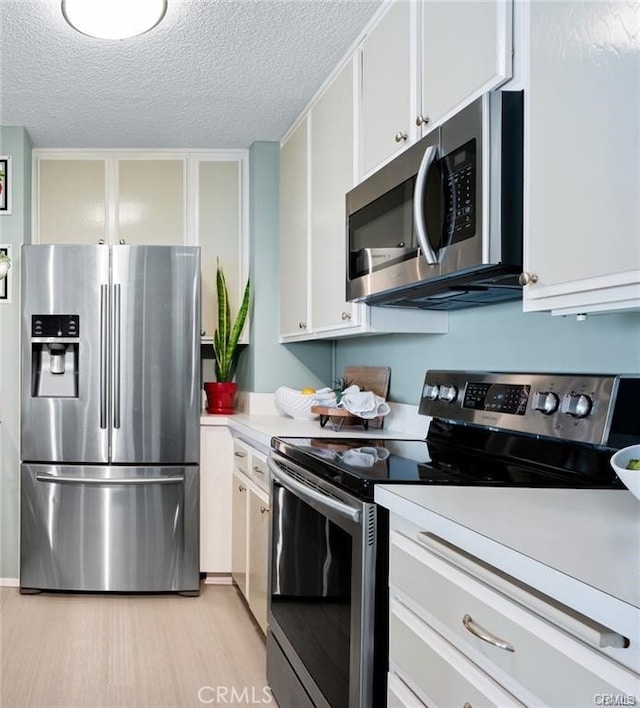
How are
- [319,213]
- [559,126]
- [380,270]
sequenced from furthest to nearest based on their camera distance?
1. [319,213]
2. [380,270]
3. [559,126]

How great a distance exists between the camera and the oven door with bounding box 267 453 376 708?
1.47 metres

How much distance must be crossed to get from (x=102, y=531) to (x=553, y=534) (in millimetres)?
2801

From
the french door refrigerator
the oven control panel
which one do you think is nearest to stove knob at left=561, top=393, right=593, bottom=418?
the oven control panel

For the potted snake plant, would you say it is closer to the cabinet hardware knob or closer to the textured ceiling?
the textured ceiling

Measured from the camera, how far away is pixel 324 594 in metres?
1.77

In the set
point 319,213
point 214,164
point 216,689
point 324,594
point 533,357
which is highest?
point 214,164

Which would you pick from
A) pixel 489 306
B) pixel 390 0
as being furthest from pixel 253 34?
pixel 489 306

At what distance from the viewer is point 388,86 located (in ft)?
7.23

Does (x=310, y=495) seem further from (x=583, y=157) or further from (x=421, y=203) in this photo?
(x=583, y=157)

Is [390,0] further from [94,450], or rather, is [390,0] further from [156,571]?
[156,571]

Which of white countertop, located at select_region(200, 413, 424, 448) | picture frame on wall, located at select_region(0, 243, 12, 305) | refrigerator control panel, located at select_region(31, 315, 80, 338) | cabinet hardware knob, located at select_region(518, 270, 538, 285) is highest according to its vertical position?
picture frame on wall, located at select_region(0, 243, 12, 305)

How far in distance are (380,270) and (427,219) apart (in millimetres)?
374

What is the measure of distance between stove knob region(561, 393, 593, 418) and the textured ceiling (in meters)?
1.53
